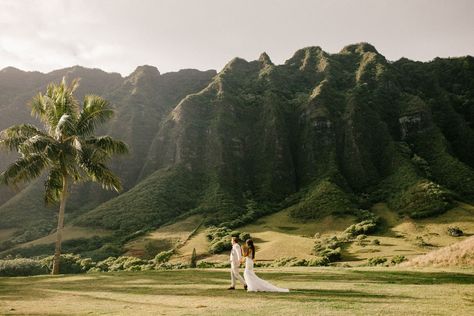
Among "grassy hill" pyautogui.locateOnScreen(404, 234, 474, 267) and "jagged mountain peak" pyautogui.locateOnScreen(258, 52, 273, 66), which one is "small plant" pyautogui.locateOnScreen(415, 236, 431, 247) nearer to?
"grassy hill" pyautogui.locateOnScreen(404, 234, 474, 267)

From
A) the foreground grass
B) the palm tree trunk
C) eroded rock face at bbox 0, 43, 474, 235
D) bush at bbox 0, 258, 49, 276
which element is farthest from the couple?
eroded rock face at bbox 0, 43, 474, 235

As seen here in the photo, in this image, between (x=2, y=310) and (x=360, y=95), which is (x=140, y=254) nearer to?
(x=2, y=310)

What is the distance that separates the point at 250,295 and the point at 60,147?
16.4 m

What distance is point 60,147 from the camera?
25234 mm

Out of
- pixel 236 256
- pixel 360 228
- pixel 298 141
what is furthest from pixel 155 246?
pixel 298 141

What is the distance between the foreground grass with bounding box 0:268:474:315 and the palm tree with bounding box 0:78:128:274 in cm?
641

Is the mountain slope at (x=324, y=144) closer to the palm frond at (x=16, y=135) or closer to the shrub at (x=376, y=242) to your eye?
the shrub at (x=376, y=242)

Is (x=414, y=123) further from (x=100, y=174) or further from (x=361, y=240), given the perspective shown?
(x=100, y=174)

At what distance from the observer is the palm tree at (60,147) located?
2469 centimetres

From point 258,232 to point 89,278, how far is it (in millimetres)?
42585

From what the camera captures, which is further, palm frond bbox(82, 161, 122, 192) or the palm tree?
palm frond bbox(82, 161, 122, 192)

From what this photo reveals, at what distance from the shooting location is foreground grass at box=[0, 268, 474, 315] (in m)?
11.1

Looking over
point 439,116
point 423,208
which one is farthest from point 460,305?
point 439,116

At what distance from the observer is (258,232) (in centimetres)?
6203
